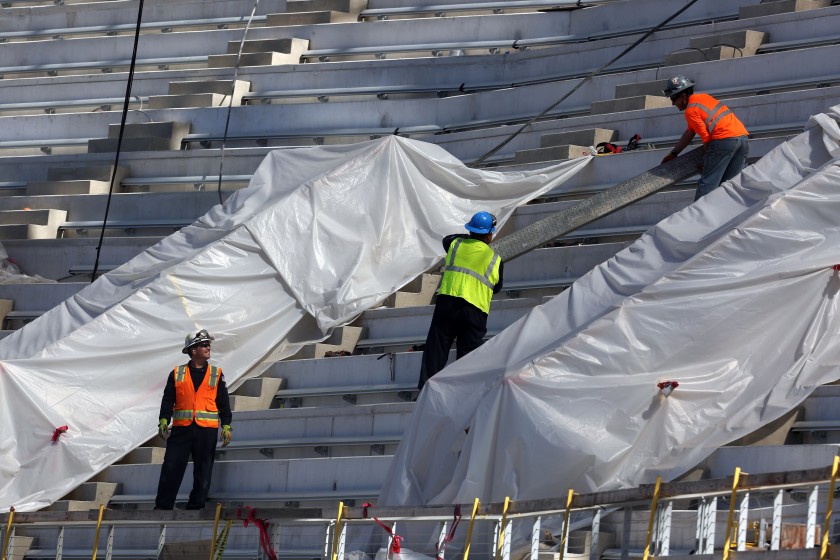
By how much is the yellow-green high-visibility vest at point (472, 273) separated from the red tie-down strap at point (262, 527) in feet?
7.38

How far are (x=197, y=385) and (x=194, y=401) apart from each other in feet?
0.33

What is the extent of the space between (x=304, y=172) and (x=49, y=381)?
2498 mm

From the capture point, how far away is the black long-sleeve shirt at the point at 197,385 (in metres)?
8.91

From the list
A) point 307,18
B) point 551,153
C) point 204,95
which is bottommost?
point 551,153

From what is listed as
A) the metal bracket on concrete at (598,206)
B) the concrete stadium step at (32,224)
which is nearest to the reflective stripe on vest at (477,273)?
the metal bracket on concrete at (598,206)

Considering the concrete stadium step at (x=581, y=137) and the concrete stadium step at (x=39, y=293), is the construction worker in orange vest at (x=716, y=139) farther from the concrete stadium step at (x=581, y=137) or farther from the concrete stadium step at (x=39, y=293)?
the concrete stadium step at (x=39, y=293)

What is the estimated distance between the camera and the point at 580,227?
34.4ft

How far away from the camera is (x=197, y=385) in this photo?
8938 millimetres

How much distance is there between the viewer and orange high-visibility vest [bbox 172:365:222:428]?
888cm

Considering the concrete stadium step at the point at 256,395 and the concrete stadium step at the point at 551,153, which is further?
the concrete stadium step at the point at 551,153

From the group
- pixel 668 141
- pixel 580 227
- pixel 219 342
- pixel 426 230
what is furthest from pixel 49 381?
pixel 668 141

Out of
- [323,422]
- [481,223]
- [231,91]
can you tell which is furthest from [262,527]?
[231,91]

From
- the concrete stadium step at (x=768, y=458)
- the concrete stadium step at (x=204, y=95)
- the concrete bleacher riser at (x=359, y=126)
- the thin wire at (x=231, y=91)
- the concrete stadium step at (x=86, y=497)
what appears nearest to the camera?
the concrete stadium step at (x=768, y=458)

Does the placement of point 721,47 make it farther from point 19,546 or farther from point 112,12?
point 112,12
